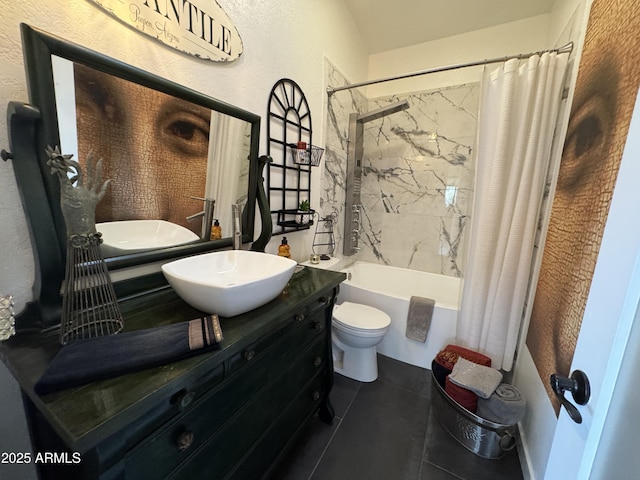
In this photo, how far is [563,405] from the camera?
1.85ft

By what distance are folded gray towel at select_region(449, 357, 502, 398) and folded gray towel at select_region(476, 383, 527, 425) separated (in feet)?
0.12

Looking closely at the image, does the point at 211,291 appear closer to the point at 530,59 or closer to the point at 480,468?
the point at 480,468

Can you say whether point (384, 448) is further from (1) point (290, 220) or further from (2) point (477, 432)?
(1) point (290, 220)

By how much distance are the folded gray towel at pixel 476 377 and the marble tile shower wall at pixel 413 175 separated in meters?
1.35

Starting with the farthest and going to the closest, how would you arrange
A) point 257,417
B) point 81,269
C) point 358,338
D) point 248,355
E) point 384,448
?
point 358,338, point 384,448, point 257,417, point 248,355, point 81,269

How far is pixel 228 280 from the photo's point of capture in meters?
1.18

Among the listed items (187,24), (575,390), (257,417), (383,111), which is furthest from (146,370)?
(383,111)

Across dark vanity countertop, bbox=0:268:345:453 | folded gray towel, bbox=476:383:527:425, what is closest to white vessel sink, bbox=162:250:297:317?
dark vanity countertop, bbox=0:268:345:453

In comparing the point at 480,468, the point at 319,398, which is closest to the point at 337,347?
the point at 319,398

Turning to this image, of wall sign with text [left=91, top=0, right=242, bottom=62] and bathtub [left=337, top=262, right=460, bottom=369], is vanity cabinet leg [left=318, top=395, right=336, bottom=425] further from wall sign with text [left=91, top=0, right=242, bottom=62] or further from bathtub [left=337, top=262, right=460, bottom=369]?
wall sign with text [left=91, top=0, right=242, bottom=62]

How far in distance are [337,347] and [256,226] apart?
1130mm

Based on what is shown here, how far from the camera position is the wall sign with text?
0.95m

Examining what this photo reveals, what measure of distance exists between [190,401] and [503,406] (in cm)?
151

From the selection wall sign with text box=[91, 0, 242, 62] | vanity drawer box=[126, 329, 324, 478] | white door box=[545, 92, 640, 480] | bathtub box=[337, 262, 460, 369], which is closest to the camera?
white door box=[545, 92, 640, 480]
